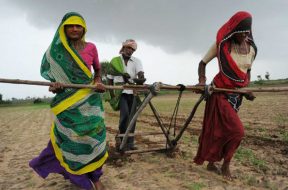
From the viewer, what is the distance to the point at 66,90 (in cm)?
412

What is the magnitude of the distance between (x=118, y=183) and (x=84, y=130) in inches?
38.0

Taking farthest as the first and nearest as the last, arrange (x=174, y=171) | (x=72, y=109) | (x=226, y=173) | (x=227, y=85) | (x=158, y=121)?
(x=158, y=121), (x=174, y=171), (x=227, y=85), (x=226, y=173), (x=72, y=109)

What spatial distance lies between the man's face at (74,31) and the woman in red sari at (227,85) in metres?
1.93

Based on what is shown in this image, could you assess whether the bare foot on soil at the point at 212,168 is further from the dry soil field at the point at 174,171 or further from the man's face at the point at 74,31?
the man's face at the point at 74,31

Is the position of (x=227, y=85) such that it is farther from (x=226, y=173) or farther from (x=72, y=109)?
(x=72, y=109)

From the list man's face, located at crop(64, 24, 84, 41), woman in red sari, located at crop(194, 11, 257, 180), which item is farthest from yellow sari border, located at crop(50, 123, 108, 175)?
woman in red sari, located at crop(194, 11, 257, 180)

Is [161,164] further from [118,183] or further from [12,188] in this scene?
[12,188]

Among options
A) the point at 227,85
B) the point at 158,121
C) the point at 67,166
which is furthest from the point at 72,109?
the point at 227,85

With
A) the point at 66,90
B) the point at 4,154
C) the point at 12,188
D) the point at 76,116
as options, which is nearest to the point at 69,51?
the point at 66,90

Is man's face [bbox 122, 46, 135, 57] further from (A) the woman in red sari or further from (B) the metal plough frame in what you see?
(A) the woman in red sari

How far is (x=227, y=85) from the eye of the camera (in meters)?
4.80

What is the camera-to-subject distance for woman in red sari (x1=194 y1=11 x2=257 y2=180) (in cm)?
465

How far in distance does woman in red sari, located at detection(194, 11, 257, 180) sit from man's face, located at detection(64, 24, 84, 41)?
1.93 m

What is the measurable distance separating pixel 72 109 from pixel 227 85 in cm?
220
